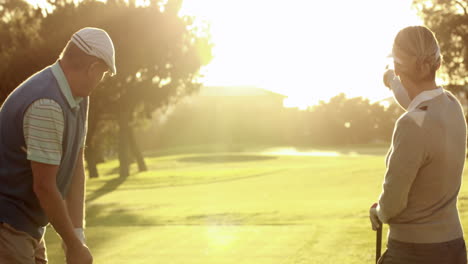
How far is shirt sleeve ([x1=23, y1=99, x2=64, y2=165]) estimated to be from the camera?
3643 millimetres

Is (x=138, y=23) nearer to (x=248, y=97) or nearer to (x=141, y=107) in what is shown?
(x=141, y=107)

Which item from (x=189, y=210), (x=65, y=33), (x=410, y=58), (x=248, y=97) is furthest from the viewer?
(x=248, y=97)

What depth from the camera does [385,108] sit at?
8200cm

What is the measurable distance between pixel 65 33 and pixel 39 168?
103 feet

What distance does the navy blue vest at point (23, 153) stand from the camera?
3711 mm

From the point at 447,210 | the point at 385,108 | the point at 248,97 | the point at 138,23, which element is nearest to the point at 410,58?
the point at 447,210

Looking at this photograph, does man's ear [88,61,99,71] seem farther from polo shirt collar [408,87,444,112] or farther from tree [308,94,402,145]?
tree [308,94,402,145]

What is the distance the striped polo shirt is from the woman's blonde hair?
1701mm

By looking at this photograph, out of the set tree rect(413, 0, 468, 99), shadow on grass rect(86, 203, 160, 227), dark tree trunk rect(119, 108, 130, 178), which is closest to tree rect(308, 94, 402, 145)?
dark tree trunk rect(119, 108, 130, 178)

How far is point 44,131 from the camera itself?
12.0 ft

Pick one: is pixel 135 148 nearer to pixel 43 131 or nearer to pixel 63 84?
pixel 63 84

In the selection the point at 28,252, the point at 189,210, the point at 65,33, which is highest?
the point at 65,33

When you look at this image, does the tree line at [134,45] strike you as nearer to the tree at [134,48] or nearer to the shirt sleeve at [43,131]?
the tree at [134,48]

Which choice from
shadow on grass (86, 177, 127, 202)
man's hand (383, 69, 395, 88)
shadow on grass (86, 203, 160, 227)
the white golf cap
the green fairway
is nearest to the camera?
the white golf cap
